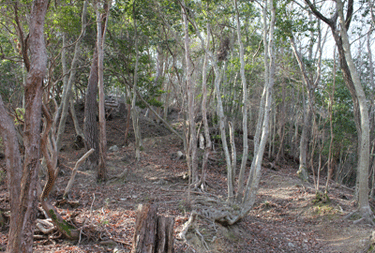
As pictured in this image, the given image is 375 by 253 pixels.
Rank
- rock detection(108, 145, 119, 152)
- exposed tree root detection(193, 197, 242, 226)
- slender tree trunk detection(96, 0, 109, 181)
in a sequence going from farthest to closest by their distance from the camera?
rock detection(108, 145, 119, 152) → slender tree trunk detection(96, 0, 109, 181) → exposed tree root detection(193, 197, 242, 226)

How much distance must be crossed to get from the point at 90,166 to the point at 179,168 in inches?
150

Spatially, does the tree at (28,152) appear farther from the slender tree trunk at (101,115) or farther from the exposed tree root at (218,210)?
the slender tree trunk at (101,115)

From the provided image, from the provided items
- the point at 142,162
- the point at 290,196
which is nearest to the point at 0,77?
the point at 142,162

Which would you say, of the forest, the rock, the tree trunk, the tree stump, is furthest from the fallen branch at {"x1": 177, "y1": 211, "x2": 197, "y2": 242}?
the rock

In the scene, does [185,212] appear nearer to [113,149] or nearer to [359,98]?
[359,98]

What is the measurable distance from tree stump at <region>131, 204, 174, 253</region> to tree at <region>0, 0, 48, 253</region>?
1294 millimetres

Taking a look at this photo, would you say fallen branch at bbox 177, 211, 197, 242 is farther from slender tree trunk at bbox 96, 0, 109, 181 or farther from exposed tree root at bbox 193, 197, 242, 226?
slender tree trunk at bbox 96, 0, 109, 181

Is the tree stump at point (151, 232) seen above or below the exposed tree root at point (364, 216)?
above

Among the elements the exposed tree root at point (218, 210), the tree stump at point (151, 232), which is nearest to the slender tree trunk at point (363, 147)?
the exposed tree root at point (218, 210)

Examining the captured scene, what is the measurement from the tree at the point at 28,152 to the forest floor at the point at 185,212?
124cm

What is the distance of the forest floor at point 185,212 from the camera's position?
494cm

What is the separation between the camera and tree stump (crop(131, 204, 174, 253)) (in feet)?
11.8

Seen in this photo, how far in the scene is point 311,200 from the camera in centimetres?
920

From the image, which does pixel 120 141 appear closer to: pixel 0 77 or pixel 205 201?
pixel 0 77
